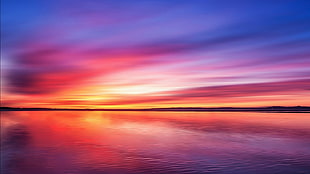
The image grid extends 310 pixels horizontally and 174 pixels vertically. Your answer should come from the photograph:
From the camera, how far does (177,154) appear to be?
44.2 ft

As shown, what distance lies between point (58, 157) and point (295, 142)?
40.8ft

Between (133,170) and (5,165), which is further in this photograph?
(5,165)

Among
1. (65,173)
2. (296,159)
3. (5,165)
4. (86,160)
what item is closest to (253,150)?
(296,159)

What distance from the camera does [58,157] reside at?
12.9 metres

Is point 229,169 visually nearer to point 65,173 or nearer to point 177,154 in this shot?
point 177,154

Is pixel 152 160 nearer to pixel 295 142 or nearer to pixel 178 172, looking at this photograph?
pixel 178 172

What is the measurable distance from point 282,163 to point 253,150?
308 cm

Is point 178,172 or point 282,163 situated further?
point 282,163

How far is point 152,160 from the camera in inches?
478

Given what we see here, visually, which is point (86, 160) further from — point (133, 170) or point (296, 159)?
point (296, 159)

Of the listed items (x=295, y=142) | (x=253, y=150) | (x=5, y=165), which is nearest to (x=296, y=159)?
(x=253, y=150)

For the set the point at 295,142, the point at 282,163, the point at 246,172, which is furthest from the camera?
the point at 295,142

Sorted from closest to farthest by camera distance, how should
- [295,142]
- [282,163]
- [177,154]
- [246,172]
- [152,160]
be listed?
[246,172]
[282,163]
[152,160]
[177,154]
[295,142]

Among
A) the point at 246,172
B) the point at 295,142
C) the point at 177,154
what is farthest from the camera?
the point at 295,142
